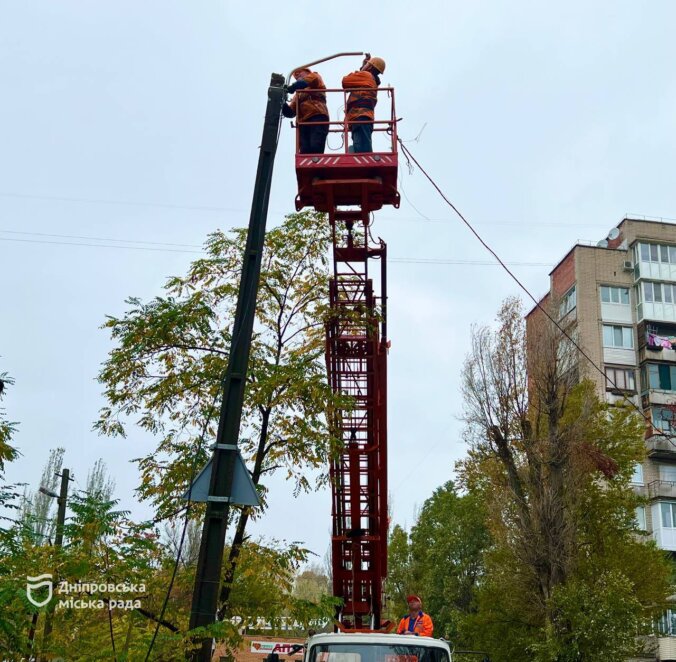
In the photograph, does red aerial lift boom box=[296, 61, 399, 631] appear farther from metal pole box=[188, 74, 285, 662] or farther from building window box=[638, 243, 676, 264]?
building window box=[638, 243, 676, 264]

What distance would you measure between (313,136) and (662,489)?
124ft

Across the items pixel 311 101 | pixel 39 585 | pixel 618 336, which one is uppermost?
pixel 618 336

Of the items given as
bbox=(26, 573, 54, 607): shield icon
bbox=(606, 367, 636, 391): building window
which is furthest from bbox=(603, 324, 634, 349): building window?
bbox=(26, 573, 54, 607): shield icon

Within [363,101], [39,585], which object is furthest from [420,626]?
[363,101]

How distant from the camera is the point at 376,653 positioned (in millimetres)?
8922

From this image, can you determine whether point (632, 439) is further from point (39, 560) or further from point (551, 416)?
point (39, 560)

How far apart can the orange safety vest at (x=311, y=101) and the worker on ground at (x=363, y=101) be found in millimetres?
341

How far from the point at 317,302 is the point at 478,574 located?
99.3 feet

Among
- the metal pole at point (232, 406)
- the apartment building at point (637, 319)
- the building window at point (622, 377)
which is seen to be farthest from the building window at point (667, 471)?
A: the metal pole at point (232, 406)

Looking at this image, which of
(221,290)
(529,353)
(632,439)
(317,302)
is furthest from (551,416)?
(221,290)

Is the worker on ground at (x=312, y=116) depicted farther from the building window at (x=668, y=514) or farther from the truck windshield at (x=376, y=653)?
the building window at (x=668, y=514)

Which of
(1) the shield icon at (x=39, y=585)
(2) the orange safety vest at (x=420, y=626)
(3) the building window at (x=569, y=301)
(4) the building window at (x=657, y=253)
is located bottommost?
(2) the orange safety vest at (x=420, y=626)

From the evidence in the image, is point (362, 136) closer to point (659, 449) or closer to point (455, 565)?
point (455, 565)

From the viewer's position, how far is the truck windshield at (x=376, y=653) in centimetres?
893
